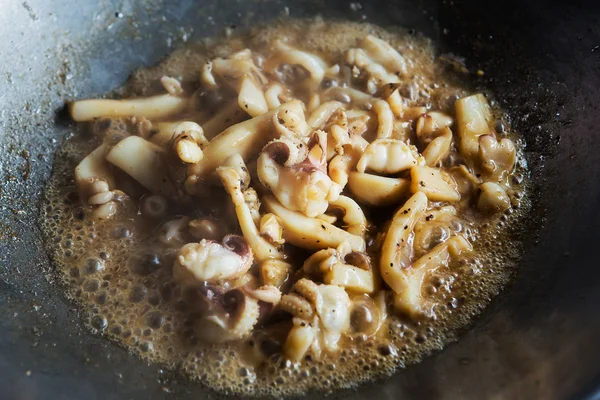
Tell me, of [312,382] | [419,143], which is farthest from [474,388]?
[419,143]

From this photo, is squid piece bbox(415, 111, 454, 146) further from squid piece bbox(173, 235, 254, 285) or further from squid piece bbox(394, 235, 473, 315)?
squid piece bbox(173, 235, 254, 285)

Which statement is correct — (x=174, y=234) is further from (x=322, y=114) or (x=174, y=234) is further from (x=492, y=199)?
(x=492, y=199)

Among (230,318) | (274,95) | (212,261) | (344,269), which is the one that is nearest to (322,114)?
(274,95)

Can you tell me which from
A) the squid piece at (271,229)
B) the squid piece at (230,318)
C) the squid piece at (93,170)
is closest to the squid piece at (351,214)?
the squid piece at (271,229)

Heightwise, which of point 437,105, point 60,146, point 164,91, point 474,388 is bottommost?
point 60,146

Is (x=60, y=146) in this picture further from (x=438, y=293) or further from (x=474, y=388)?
(x=474, y=388)

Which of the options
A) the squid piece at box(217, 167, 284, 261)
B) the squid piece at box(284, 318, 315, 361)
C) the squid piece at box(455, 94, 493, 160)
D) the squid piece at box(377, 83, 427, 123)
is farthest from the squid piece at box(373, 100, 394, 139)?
the squid piece at box(284, 318, 315, 361)
